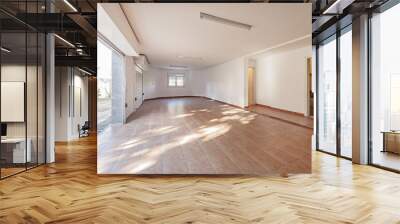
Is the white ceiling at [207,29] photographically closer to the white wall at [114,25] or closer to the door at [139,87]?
the white wall at [114,25]

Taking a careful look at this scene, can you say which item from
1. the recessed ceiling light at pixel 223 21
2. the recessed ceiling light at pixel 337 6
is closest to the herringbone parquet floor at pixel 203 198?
the recessed ceiling light at pixel 223 21

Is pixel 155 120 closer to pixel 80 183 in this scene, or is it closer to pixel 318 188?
pixel 80 183

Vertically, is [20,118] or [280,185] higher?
[20,118]

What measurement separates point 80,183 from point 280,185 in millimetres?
2631

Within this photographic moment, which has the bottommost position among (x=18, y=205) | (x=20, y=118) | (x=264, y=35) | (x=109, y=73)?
(x=18, y=205)

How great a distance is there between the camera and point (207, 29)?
15.5 ft

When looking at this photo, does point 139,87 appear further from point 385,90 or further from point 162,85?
point 385,90

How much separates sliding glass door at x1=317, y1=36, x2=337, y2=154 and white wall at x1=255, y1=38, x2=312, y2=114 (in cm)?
191

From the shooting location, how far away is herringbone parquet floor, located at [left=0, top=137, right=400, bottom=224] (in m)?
3.14

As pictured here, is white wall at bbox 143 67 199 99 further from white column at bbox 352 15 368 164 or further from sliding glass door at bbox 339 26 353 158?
sliding glass door at bbox 339 26 353 158

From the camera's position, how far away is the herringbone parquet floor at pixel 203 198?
3.14 m

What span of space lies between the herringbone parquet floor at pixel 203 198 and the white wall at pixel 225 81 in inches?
47.1

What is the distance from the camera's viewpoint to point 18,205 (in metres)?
3.55

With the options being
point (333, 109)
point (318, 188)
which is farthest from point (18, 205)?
point (333, 109)
